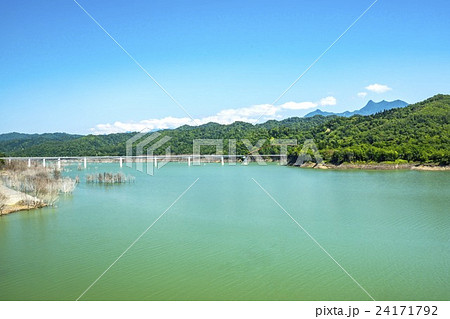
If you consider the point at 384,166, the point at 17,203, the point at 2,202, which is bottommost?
the point at 17,203

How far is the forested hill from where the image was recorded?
34.7m

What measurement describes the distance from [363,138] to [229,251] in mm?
37534

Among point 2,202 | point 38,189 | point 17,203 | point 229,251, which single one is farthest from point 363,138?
point 2,202

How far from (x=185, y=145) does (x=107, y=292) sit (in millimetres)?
53004

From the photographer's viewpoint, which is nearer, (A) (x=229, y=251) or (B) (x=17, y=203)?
(A) (x=229, y=251)

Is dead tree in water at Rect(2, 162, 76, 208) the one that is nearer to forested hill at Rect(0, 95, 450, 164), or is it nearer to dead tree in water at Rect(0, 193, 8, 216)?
dead tree in water at Rect(0, 193, 8, 216)

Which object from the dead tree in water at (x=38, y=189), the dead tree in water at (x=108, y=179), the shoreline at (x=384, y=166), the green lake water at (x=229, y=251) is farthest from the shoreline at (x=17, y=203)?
the shoreline at (x=384, y=166)

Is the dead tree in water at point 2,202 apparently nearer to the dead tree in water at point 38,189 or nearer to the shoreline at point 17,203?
the shoreline at point 17,203

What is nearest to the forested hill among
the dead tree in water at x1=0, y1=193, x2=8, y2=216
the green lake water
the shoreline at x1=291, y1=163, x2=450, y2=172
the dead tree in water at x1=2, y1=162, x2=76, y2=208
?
the shoreline at x1=291, y1=163, x2=450, y2=172

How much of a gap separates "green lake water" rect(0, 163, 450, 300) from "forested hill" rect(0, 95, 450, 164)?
70.5ft

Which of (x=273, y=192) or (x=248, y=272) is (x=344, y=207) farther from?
(x=248, y=272)

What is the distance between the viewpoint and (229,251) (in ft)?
26.6

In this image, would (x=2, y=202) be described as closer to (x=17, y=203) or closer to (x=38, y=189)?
(x=17, y=203)

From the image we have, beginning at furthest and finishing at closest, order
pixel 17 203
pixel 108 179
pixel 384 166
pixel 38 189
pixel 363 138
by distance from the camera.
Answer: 1. pixel 363 138
2. pixel 384 166
3. pixel 108 179
4. pixel 38 189
5. pixel 17 203
